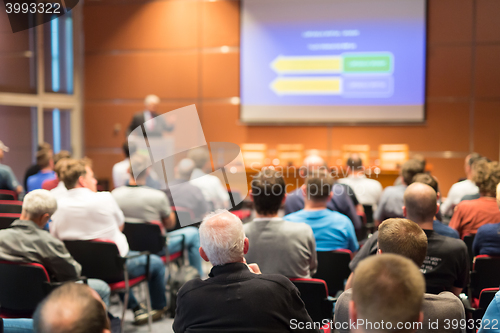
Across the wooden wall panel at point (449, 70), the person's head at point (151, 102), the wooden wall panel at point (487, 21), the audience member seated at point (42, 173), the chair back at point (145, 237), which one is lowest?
the chair back at point (145, 237)

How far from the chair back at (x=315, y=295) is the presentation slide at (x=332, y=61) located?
18.8 ft

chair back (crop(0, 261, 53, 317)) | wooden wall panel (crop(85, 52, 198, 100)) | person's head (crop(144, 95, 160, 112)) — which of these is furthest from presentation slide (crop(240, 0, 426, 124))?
chair back (crop(0, 261, 53, 317))

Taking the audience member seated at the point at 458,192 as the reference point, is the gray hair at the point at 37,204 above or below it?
above

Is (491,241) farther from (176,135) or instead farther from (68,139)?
(68,139)

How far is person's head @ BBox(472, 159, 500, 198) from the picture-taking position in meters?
3.45

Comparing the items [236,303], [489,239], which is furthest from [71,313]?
[489,239]

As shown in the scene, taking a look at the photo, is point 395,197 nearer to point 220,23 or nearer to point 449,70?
point 449,70

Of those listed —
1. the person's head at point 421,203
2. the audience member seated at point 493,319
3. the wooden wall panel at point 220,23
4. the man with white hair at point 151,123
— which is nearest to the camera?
the audience member seated at point 493,319

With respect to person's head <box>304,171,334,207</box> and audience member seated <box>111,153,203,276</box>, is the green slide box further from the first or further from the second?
person's head <box>304,171,334,207</box>

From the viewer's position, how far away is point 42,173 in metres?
5.06

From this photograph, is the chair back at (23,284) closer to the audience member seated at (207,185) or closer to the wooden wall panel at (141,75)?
the audience member seated at (207,185)

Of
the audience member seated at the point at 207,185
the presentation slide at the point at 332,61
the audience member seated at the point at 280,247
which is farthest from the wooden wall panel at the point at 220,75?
the audience member seated at the point at 280,247

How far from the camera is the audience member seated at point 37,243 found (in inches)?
101

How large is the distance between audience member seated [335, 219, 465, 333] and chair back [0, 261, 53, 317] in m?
1.70
